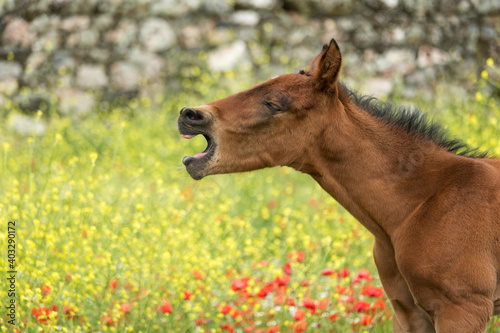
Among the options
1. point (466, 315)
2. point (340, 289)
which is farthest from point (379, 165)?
point (340, 289)

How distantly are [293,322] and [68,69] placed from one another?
195 inches

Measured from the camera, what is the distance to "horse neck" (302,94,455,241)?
A: 8.54 ft

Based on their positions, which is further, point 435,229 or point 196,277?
point 196,277

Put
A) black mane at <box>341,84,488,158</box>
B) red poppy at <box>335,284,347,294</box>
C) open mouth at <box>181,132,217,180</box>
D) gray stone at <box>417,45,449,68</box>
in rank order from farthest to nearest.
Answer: gray stone at <box>417,45,449,68</box> < red poppy at <box>335,284,347,294</box> < black mane at <box>341,84,488,158</box> < open mouth at <box>181,132,217,180</box>

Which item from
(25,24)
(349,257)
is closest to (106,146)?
(25,24)

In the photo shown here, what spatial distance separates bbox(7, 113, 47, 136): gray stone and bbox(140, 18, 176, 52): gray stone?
5.10 ft

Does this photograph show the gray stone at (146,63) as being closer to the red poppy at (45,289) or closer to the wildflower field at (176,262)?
the wildflower field at (176,262)

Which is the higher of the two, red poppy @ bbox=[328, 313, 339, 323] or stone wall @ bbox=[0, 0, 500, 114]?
stone wall @ bbox=[0, 0, 500, 114]

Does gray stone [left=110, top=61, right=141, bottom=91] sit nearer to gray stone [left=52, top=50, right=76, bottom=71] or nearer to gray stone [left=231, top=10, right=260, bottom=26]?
gray stone [left=52, top=50, right=76, bottom=71]

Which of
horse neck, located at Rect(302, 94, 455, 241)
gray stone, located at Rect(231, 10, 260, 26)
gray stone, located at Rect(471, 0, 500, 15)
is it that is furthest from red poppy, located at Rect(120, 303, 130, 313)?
gray stone, located at Rect(471, 0, 500, 15)

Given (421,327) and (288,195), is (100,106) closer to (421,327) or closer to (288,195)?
(288,195)

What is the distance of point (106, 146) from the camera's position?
636 cm

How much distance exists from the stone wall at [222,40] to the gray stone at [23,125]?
0.26 m

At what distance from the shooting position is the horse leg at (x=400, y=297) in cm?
258
